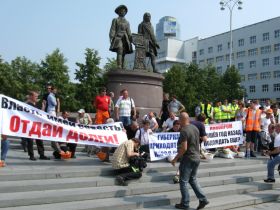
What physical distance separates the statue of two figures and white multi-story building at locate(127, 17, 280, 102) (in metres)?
58.7

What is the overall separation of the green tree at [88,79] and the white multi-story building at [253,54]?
139ft

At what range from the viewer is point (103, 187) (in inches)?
322

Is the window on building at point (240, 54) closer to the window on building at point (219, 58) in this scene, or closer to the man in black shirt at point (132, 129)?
the window on building at point (219, 58)

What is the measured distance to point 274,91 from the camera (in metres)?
80.4

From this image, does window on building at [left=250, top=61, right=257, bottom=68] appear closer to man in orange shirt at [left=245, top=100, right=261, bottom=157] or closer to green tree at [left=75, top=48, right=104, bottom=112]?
green tree at [left=75, top=48, right=104, bottom=112]

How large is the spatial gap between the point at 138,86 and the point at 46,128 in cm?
738

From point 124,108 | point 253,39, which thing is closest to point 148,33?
point 124,108

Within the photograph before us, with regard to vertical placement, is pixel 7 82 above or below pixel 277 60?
below

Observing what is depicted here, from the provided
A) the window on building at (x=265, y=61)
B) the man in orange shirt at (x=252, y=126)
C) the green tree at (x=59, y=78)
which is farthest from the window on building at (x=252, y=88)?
the man in orange shirt at (x=252, y=126)

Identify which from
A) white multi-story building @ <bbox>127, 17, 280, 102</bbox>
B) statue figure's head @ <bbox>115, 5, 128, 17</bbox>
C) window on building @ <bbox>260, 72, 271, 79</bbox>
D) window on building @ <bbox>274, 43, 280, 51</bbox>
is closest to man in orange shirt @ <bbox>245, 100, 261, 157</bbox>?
statue figure's head @ <bbox>115, 5, 128, 17</bbox>

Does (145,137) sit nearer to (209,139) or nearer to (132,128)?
(132,128)

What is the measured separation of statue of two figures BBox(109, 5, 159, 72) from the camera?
16234mm

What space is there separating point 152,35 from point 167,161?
319 inches

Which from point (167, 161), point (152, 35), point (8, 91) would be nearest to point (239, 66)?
point (8, 91)
